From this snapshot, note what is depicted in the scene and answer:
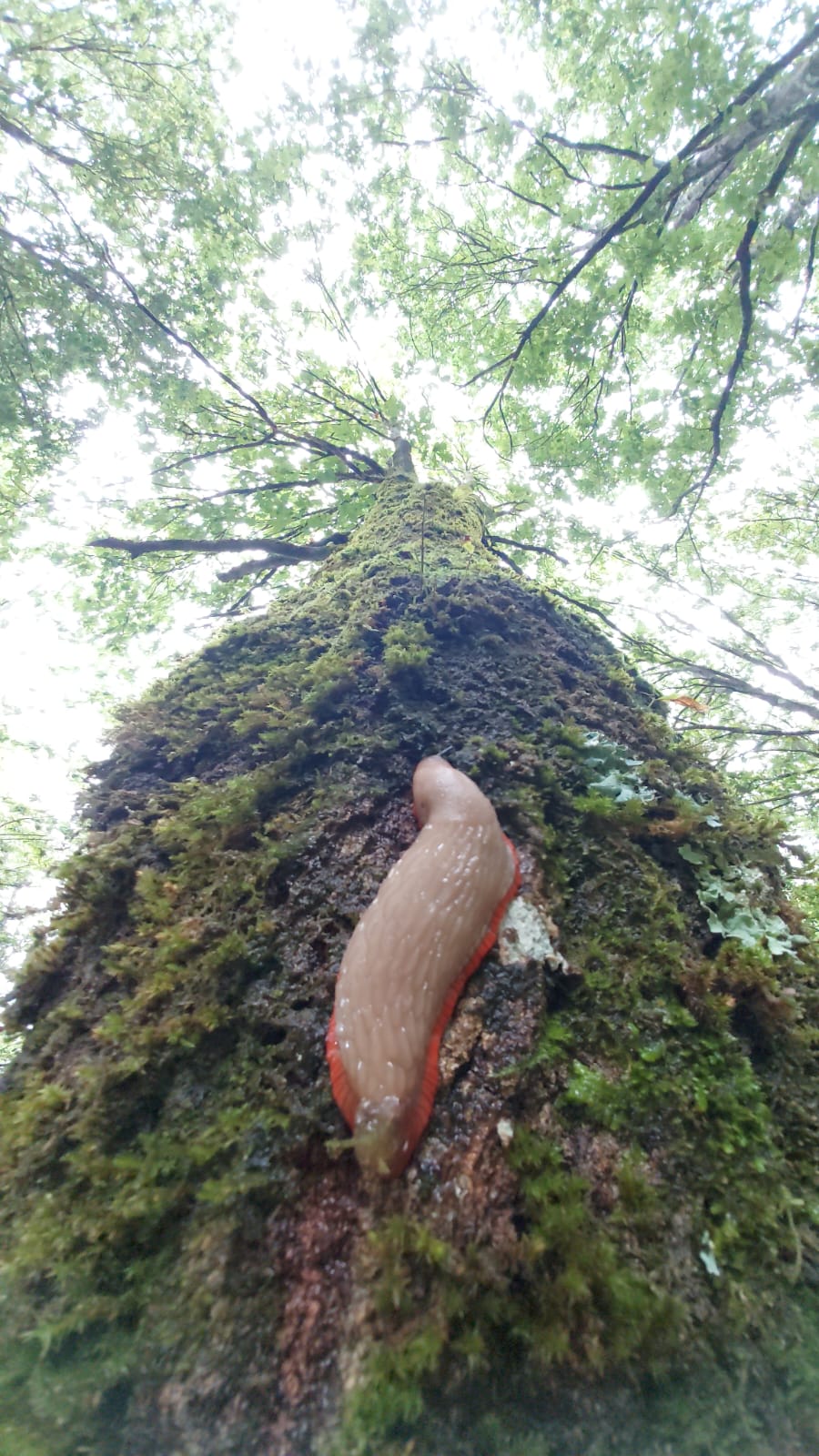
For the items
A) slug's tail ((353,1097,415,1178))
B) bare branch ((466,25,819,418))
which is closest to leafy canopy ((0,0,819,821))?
bare branch ((466,25,819,418))

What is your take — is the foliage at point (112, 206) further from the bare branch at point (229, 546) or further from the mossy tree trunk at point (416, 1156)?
the mossy tree trunk at point (416, 1156)

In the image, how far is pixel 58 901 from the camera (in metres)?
1.85

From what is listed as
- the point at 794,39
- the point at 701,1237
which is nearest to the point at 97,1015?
the point at 701,1237

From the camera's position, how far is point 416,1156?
1.22 m

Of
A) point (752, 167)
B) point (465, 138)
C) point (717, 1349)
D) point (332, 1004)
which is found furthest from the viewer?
point (465, 138)

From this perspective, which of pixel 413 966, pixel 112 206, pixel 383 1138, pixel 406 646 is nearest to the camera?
pixel 383 1138

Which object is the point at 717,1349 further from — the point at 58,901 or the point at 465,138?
the point at 465,138

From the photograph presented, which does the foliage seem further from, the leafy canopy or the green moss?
the green moss

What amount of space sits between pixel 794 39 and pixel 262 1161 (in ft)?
15.5

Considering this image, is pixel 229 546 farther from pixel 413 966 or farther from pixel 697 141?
pixel 413 966

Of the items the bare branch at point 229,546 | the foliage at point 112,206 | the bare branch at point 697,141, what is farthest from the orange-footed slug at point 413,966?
the foliage at point 112,206

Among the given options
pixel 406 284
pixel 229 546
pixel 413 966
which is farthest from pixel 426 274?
pixel 413 966

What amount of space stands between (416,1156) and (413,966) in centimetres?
39

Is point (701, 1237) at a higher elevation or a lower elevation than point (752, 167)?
lower
